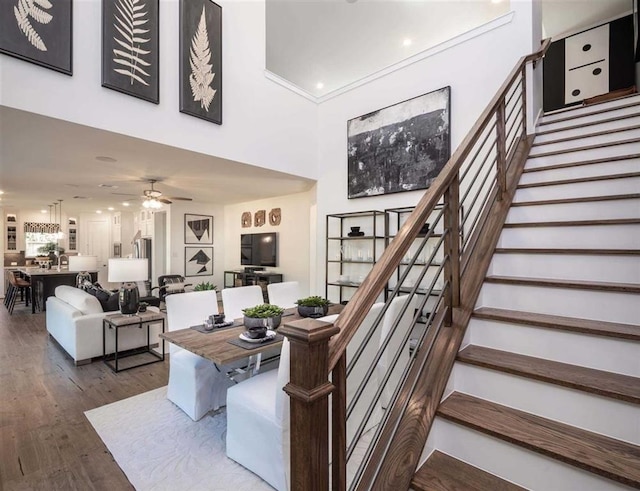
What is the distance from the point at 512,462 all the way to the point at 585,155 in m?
2.51

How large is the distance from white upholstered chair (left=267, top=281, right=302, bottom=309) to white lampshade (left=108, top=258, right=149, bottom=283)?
138 cm

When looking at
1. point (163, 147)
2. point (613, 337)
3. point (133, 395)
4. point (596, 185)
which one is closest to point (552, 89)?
point (596, 185)

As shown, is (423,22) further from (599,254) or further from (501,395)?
(501,395)

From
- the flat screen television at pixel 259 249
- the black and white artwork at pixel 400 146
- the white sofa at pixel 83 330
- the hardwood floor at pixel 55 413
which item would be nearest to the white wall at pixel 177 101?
the black and white artwork at pixel 400 146

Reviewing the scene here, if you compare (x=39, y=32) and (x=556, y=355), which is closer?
(x=556, y=355)

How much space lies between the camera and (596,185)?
2236 millimetres

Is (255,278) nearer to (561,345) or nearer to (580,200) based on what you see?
(580,200)

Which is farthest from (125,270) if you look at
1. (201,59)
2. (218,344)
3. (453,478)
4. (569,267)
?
(569,267)

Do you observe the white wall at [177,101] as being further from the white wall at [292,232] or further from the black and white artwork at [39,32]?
the white wall at [292,232]

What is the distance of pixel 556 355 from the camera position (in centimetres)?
149

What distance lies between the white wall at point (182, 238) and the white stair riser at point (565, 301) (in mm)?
7708

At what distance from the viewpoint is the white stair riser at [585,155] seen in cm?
243

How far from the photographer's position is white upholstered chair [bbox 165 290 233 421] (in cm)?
262

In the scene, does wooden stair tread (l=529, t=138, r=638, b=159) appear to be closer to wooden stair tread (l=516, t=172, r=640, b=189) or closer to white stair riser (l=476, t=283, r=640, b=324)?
wooden stair tread (l=516, t=172, r=640, b=189)
